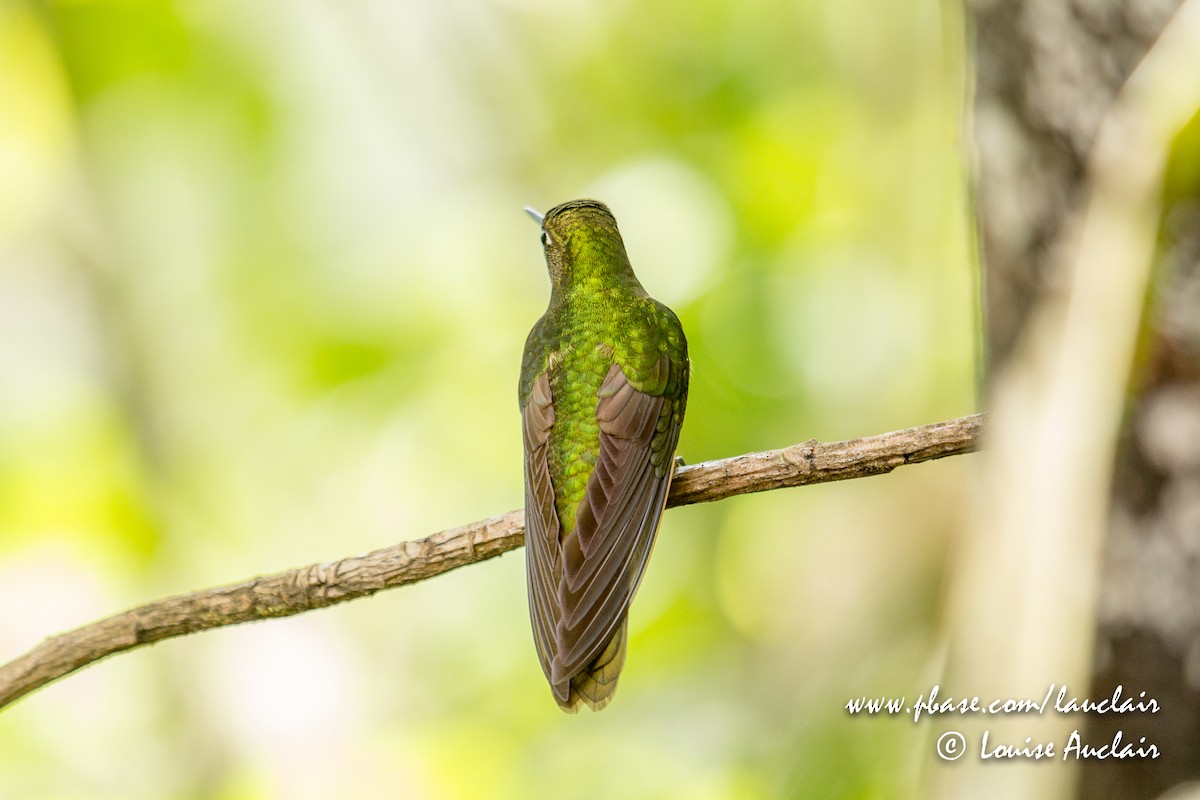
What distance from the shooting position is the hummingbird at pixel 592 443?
2.53 m

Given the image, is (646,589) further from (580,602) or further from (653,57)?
(653,57)

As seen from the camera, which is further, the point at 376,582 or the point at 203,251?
the point at 203,251

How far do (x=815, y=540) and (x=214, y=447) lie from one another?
358 cm

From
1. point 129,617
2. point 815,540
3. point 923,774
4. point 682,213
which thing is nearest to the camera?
point 923,774

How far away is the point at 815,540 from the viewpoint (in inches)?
195

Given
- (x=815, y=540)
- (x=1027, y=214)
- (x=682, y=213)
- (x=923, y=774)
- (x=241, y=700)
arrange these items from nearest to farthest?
1. (x=923, y=774)
2. (x=1027, y=214)
3. (x=815, y=540)
4. (x=682, y=213)
5. (x=241, y=700)

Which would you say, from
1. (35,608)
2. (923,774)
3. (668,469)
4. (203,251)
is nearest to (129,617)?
(668,469)

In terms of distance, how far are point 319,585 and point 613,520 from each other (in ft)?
2.59

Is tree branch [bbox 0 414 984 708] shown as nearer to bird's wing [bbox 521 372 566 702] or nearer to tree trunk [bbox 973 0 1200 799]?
bird's wing [bbox 521 372 566 702]

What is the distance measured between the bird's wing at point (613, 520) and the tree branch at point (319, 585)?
10 centimetres

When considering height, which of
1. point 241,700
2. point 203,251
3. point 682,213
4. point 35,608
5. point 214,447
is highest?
point 203,251

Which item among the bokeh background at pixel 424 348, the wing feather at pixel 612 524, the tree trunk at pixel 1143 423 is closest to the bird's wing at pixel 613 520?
the wing feather at pixel 612 524

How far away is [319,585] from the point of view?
2648 millimetres

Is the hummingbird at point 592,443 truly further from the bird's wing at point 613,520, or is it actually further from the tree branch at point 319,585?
the tree branch at point 319,585
